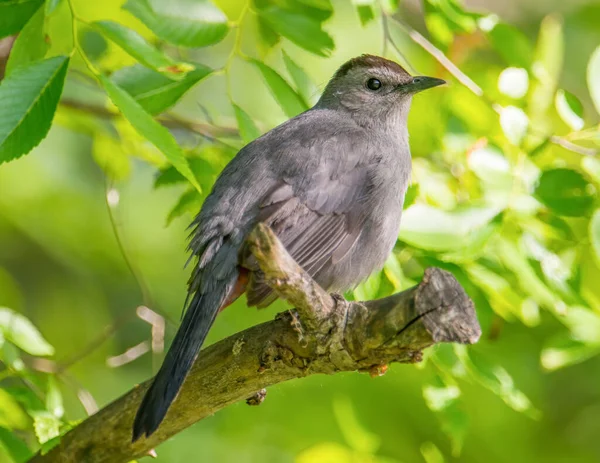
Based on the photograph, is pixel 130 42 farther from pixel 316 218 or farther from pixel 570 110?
pixel 570 110

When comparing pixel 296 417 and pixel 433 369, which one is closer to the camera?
pixel 433 369

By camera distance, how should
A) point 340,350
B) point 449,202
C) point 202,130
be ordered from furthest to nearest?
point 202,130 < point 449,202 < point 340,350

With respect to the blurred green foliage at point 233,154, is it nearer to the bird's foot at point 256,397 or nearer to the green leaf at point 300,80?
the green leaf at point 300,80

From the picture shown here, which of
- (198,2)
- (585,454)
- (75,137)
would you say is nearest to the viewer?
(198,2)

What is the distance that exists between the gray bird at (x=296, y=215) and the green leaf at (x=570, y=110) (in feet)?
2.05

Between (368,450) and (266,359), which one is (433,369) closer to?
(368,450)

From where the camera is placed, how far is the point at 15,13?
Answer: 10.7 ft

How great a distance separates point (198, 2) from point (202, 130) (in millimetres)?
1137

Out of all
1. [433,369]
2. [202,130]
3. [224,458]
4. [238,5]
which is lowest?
[224,458]

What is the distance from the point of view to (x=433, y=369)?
396cm

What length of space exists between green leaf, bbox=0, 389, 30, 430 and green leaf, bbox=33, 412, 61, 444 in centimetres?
6

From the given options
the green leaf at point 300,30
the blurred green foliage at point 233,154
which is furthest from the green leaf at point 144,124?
the green leaf at point 300,30

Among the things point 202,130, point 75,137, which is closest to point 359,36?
point 202,130

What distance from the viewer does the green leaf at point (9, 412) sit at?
3.33 meters
